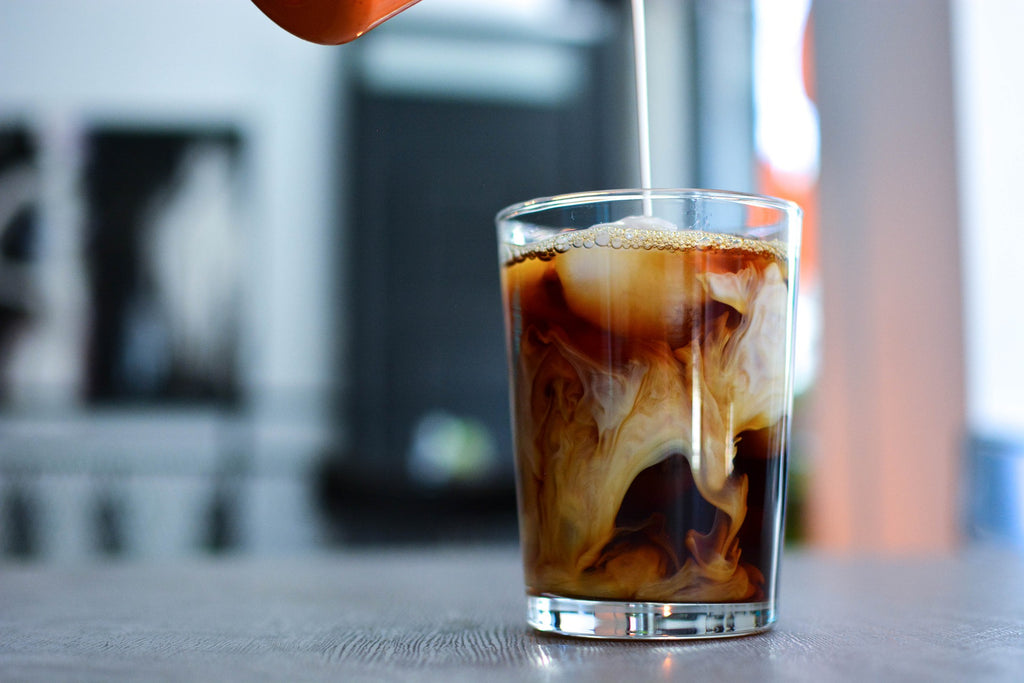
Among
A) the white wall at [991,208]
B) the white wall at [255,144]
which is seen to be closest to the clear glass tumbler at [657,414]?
the white wall at [991,208]

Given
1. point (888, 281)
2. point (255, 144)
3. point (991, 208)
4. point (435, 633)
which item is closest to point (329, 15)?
point (435, 633)

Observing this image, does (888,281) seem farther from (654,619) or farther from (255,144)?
(255,144)

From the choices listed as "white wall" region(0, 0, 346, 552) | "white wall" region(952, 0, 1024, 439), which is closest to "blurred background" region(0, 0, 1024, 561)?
"white wall" region(0, 0, 346, 552)

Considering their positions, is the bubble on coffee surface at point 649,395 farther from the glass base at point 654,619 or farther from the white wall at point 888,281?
the white wall at point 888,281

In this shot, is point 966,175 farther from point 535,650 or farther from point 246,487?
point 246,487

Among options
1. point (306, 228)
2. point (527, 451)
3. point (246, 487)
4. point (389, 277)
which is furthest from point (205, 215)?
point (527, 451)

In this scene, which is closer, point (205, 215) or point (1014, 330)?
point (1014, 330)
